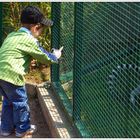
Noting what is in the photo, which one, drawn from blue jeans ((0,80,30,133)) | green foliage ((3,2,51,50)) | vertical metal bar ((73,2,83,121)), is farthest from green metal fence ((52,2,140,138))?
green foliage ((3,2,51,50))

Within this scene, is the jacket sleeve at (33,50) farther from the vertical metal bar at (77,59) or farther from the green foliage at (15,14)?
the green foliage at (15,14)

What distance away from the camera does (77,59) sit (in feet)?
14.7

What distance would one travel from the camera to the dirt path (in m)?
4.93

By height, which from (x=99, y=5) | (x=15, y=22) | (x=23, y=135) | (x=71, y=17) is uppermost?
(x=99, y=5)

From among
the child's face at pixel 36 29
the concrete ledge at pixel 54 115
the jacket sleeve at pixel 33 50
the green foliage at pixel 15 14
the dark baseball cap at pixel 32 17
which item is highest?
the dark baseball cap at pixel 32 17

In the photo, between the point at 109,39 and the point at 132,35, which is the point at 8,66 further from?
the point at 132,35

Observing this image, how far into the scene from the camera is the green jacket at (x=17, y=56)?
4.59 meters

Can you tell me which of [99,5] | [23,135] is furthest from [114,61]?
[23,135]

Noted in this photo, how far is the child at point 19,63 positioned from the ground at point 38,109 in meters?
0.14

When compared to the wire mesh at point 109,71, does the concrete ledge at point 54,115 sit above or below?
below

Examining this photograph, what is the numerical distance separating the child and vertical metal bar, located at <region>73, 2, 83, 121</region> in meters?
0.30

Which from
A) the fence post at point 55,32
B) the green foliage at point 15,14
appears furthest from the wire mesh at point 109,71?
the green foliage at point 15,14

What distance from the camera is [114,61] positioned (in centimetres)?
352

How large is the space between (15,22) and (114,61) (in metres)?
3.55
